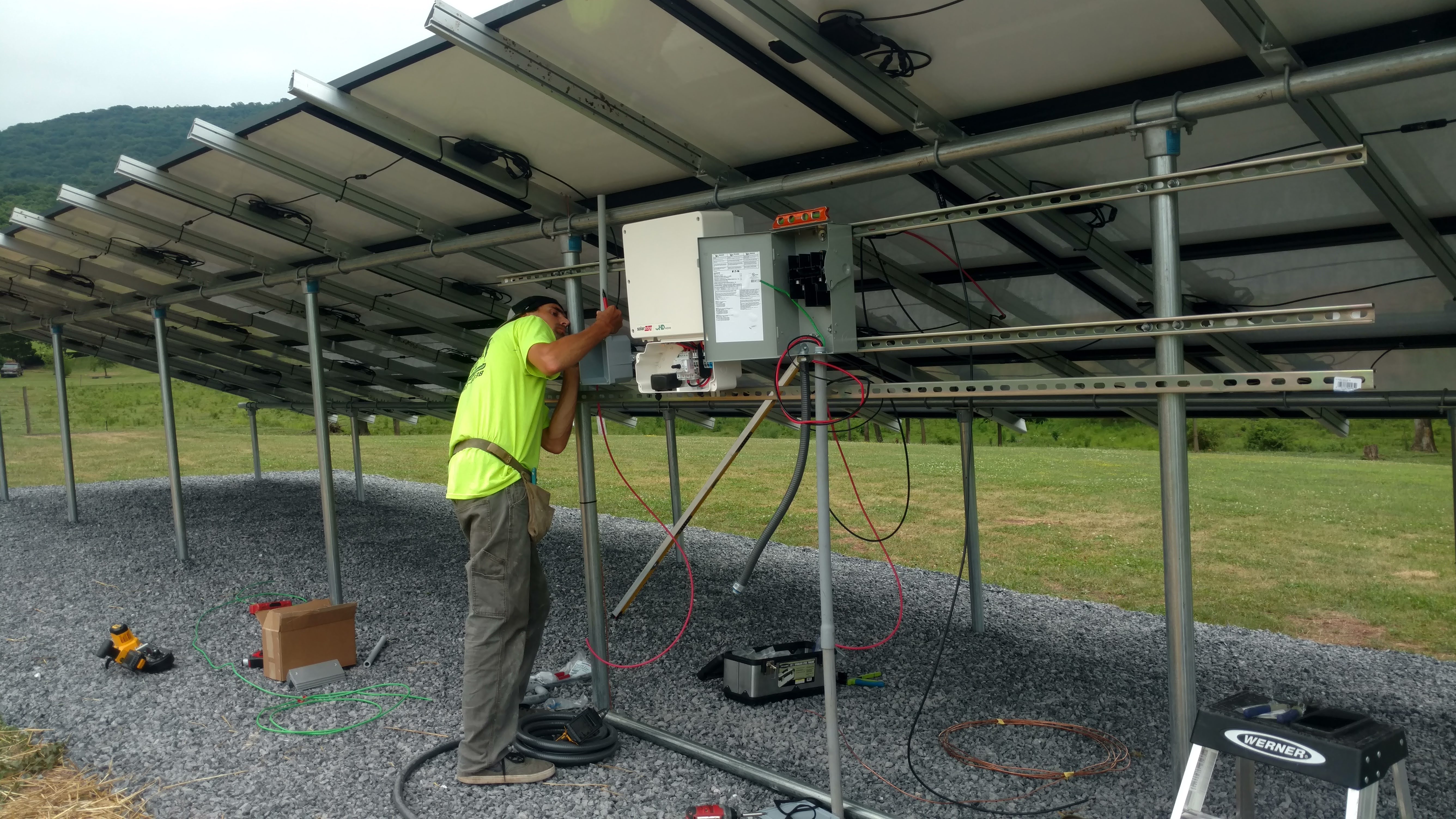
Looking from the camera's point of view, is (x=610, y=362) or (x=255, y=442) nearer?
(x=610, y=362)

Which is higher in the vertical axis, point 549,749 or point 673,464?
point 673,464

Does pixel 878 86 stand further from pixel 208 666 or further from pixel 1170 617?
pixel 208 666

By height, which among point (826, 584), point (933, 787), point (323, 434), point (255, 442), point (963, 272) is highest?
point (963, 272)

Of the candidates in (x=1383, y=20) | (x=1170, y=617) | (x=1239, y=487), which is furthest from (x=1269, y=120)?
(x=1239, y=487)

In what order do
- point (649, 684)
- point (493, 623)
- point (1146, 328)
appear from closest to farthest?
point (1146, 328) → point (493, 623) → point (649, 684)

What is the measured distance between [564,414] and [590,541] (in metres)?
0.65

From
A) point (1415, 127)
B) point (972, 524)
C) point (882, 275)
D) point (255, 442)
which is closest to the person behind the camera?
point (1415, 127)

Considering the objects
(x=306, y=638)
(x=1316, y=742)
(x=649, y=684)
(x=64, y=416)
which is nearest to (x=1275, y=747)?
(x=1316, y=742)

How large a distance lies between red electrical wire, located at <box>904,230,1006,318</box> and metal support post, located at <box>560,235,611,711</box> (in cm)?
151

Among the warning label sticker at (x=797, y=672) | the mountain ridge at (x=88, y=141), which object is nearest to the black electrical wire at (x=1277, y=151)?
the warning label sticker at (x=797, y=672)

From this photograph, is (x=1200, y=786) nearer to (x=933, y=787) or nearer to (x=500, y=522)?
(x=933, y=787)

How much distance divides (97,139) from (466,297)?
90202mm

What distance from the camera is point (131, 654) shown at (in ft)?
16.0

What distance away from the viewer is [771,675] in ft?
14.1
